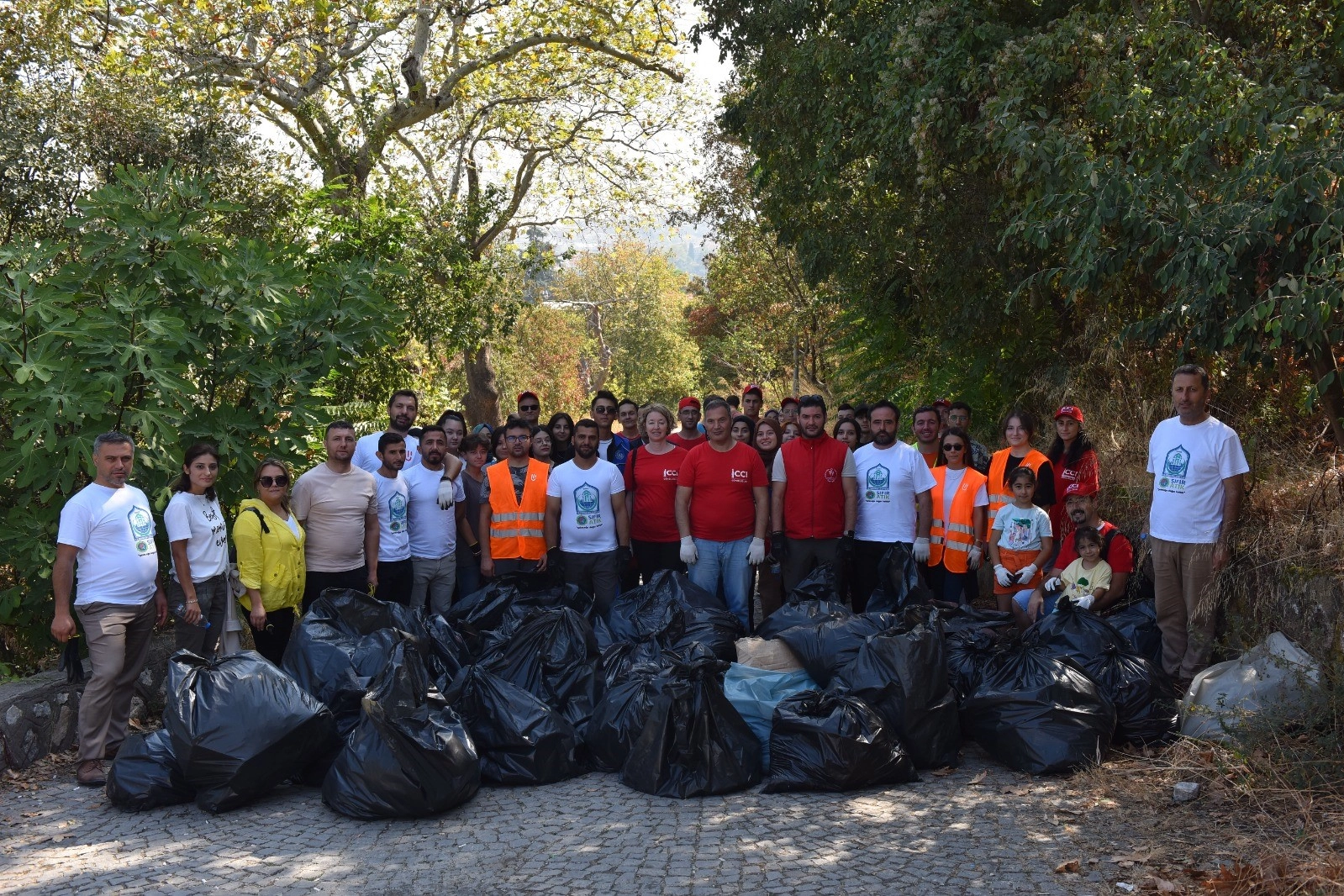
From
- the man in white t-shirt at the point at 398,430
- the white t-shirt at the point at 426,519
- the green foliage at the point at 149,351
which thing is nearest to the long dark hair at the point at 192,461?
the green foliage at the point at 149,351

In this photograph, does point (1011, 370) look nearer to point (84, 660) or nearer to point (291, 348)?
point (291, 348)

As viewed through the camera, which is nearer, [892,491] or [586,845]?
[586,845]

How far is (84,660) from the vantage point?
6328mm

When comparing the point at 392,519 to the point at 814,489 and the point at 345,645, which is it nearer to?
the point at 345,645

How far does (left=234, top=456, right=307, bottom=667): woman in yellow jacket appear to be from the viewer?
5.83 meters

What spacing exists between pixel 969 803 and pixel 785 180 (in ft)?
22.5

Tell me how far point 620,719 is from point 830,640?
1152 millimetres

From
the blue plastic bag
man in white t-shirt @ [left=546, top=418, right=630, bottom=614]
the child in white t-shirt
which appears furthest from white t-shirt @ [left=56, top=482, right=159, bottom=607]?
the child in white t-shirt

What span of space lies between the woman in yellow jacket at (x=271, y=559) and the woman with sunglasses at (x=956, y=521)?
3722 millimetres

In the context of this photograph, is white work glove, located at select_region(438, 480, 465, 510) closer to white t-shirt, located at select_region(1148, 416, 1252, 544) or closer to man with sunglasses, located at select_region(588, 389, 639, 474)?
man with sunglasses, located at select_region(588, 389, 639, 474)

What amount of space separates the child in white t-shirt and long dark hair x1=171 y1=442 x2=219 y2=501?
4.34 meters

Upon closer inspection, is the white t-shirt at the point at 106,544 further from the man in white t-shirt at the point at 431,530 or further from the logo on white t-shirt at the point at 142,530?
the man in white t-shirt at the point at 431,530

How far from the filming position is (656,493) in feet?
23.7

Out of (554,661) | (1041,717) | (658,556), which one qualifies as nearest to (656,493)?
(658,556)
